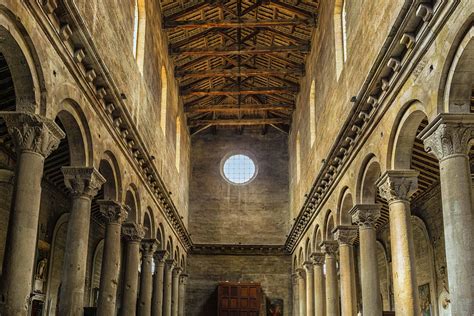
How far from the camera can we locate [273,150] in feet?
116

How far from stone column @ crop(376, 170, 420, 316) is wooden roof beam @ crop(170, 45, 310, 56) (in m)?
13.3

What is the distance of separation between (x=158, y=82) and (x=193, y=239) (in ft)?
43.0

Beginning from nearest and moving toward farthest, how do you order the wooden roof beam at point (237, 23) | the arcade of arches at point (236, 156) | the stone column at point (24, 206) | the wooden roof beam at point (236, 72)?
the stone column at point (24, 206) < the arcade of arches at point (236, 156) < the wooden roof beam at point (237, 23) < the wooden roof beam at point (236, 72)

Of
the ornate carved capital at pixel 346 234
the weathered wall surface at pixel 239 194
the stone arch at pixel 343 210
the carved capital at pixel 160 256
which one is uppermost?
the weathered wall surface at pixel 239 194

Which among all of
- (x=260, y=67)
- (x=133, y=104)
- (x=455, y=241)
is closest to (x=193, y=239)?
(x=260, y=67)

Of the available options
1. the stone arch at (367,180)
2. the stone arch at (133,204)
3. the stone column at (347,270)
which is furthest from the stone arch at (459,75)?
the stone arch at (133,204)

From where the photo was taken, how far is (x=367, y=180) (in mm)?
15258

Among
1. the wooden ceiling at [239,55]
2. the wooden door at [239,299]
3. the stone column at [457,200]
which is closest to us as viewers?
the stone column at [457,200]

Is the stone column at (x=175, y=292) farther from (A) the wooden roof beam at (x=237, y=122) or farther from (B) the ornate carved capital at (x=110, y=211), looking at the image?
(B) the ornate carved capital at (x=110, y=211)

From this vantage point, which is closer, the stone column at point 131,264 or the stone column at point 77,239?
the stone column at point 77,239

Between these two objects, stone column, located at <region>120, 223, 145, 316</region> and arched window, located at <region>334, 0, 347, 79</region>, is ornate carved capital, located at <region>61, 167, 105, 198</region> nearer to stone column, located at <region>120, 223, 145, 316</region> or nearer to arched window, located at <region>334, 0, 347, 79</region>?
stone column, located at <region>120, 223, 145, 316</region>

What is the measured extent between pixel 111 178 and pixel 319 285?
1088cm

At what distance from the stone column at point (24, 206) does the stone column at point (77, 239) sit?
8.79 ft

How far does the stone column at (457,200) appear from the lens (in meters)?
9.09
